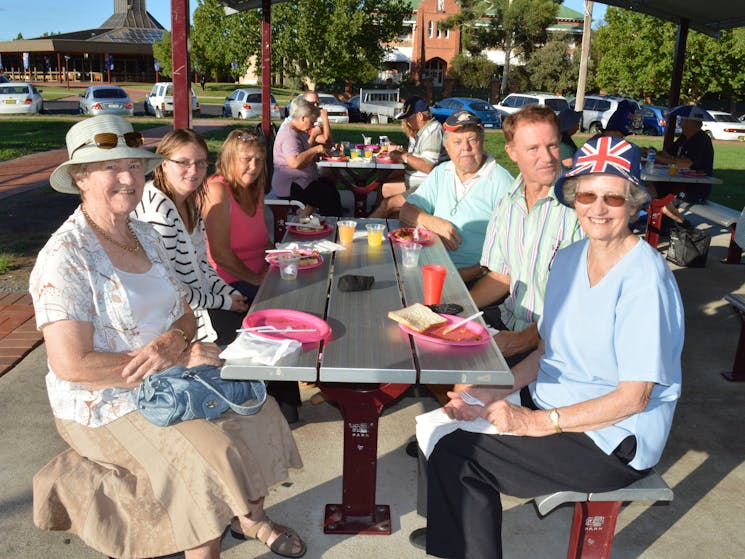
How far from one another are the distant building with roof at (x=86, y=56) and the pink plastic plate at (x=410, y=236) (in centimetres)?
5417

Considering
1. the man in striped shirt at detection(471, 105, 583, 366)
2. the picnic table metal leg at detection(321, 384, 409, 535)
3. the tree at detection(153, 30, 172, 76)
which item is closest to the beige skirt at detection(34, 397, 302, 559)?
the picnic table metal leg at detection(321, 384, 409, 535)

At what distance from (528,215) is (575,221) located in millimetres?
266

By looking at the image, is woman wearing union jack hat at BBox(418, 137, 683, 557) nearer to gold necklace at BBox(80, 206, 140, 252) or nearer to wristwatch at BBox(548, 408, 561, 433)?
wristwatch at BBox(548, 408, 561, 433)

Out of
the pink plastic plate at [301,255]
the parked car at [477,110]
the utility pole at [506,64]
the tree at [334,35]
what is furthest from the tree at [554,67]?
the pink plastic plate at [301,255]

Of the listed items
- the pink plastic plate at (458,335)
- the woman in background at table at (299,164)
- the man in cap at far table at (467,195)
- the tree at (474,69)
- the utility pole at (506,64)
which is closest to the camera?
the pink plastic plate at (458,335)

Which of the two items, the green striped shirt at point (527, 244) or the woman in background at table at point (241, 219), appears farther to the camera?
the woman in background at table at point (241, 219)

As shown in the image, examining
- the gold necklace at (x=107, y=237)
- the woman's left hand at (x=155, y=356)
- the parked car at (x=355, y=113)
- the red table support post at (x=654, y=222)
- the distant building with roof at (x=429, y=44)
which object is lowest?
the red table support post at (x=654, y=222)

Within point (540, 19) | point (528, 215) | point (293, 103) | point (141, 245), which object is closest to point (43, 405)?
point (141, 245)

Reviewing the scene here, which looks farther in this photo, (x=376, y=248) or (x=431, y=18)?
(x=431, y=18)

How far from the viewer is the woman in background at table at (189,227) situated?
134 inches

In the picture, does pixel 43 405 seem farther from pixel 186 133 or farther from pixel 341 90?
pixel 341 90

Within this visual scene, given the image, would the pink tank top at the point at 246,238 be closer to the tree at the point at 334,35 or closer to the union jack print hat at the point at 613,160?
the union jack print hat at the point at 613,160

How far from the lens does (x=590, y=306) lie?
7.75 feet

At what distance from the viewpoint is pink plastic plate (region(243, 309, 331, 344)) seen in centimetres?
246
